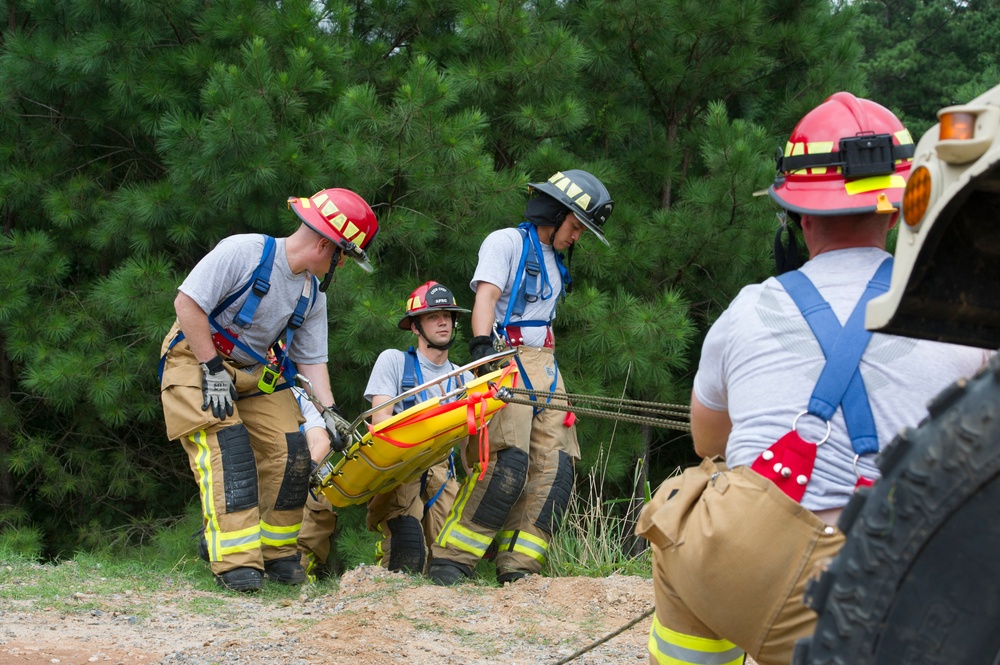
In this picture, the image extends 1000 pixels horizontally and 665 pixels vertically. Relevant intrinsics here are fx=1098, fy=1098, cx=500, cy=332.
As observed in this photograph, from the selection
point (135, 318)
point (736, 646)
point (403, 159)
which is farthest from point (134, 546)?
point (736, 646)

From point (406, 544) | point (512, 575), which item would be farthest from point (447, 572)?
point (406, 544)

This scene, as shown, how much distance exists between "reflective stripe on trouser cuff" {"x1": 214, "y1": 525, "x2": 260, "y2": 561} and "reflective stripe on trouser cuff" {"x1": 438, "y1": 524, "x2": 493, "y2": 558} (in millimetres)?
1117

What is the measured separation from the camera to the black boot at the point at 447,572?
241 inches

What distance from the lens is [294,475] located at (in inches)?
250

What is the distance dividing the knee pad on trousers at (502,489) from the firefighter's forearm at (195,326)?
1.71 meters

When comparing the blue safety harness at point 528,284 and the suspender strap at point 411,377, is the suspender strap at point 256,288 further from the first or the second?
the blue safety harness at point 528,284

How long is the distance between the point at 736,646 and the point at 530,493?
160 inches

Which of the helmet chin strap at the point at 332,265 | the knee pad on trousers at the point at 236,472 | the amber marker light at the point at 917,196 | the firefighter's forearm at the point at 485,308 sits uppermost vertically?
the amber marker light at the point at 917,196

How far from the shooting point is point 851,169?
95.1 inches

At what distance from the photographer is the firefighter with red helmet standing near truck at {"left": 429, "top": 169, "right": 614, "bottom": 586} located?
620cm

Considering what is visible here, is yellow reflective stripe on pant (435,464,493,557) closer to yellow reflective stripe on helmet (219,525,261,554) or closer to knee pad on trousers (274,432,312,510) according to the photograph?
knee pad on trousers (274,432,312,510)

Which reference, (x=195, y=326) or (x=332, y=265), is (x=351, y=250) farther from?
(x=195, y=326)

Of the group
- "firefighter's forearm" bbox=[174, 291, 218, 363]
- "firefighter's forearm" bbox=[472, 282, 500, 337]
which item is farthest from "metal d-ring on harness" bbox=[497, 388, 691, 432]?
"firefighter's forearm" bbox=[174, 291, 218, 363]

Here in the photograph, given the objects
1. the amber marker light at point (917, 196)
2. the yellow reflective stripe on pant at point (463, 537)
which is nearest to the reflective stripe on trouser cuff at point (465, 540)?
the yellow reflective stripe on pant at point (463, 537)
